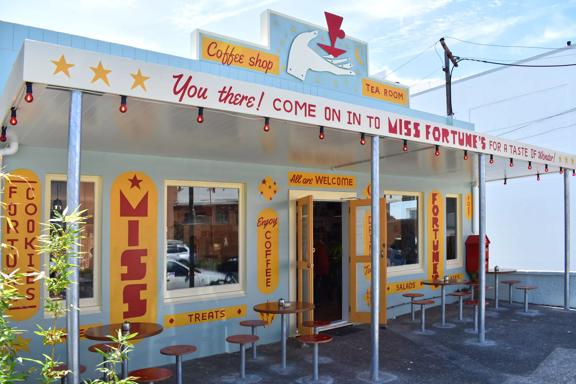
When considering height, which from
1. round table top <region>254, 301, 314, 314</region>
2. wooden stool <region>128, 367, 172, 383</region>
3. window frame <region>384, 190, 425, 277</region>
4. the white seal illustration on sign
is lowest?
wooden stool <region>128, 367, 172, 383</region>

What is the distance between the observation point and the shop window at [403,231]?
8994 millimetres

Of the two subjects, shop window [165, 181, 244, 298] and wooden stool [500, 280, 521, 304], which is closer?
shop window [165, 181, 244, 298]

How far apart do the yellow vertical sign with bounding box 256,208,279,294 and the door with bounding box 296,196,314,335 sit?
0.36 meters

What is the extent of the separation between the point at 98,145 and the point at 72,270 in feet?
8.59

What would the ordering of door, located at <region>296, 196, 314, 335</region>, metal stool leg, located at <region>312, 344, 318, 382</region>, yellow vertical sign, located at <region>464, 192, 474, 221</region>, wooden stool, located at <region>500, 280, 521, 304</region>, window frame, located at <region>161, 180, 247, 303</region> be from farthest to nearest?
yellow vertical sign, located at <region>464, 192, 474, 221</region> → wooden stool, located at <region>500, 280, 521, 304</region> → door, located at <region>296, 196, 314, 335</region> → window frame, located at <region>161, 180, 247, 303</region> → metal stool leg, located at <region>312, 344, 318, 382</region>

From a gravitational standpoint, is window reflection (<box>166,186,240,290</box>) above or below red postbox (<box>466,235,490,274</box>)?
above

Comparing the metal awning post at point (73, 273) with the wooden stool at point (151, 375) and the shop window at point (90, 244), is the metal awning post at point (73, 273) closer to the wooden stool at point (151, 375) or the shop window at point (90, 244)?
the wooden stool at point (151, 375)

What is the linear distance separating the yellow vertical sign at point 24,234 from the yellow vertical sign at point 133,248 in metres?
0.79

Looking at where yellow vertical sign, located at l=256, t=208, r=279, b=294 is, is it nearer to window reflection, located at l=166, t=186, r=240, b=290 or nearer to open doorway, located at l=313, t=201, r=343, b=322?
window reflection, located at l=166, t=186, r=240, b=290

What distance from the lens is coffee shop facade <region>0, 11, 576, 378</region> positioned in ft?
11.6

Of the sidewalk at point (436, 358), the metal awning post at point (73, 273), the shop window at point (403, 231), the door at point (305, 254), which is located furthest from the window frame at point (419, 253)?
the metal awning post at point (73, 273)

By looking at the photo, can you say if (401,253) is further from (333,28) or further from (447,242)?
(333,28)

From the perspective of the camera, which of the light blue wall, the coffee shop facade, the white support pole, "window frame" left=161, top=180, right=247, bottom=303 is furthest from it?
"window frame" left=161, top=180, right=247, bottom=303

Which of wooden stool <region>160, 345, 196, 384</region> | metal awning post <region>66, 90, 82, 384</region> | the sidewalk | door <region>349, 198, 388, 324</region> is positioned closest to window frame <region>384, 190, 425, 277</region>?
door <region>349, 198, 388, 324</region>
